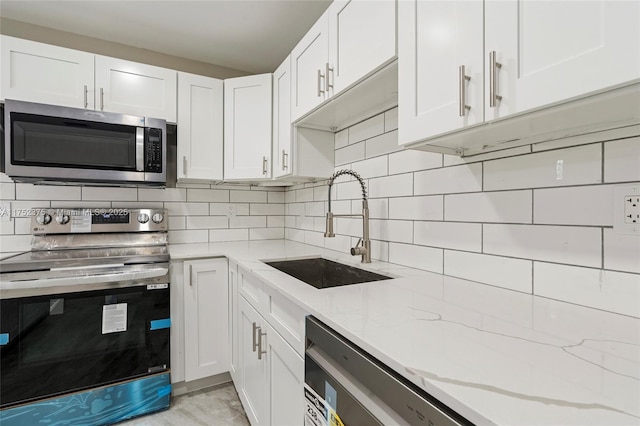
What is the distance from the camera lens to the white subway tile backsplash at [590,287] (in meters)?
0.75

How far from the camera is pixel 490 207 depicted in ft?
3.51

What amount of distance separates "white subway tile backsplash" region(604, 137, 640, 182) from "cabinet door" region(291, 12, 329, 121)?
1065 mm

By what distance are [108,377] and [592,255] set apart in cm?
223

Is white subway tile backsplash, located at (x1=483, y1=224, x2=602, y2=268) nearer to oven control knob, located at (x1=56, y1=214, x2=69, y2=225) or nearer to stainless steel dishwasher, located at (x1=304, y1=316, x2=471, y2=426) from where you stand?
stainless steel dishwasher, located at (x1=304, y1=316, x2=471, y2=426)

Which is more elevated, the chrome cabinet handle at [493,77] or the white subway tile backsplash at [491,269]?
the chrome cabinet handle at [493,77]

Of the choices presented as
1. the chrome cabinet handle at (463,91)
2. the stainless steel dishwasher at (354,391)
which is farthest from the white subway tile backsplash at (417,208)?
the stainless steel dishwasher at (354,391)

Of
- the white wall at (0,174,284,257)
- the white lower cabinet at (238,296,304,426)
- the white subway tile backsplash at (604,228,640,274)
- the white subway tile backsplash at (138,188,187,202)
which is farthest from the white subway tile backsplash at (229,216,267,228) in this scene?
the white subway tile backsplash at (604,228,640,274)

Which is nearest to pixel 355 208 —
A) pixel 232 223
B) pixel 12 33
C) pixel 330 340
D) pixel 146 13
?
pixel 330 340

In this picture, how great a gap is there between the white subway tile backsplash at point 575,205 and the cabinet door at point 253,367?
3.76 ft

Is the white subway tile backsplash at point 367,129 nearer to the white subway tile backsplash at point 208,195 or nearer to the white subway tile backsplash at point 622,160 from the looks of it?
the white subway tile backsplash at point 622,160

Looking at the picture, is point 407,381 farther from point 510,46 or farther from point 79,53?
point 79,53

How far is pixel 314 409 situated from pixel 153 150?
1.81 metres

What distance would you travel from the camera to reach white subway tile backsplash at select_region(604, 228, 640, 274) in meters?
0.74

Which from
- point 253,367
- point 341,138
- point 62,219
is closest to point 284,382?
point 253,367
